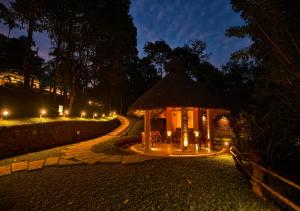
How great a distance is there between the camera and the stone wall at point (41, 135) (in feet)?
34.3

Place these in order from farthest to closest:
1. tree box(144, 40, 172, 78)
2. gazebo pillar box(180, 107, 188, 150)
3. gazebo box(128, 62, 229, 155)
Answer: tree box(144, 40, 172, 78), gazebo pillar box(180, 107, 188, 150), gazebo box(128, 62, 229, 155)

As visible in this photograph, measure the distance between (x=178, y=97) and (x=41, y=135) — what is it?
328 inches

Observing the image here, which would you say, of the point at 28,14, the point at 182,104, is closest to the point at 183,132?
the point at 182,104

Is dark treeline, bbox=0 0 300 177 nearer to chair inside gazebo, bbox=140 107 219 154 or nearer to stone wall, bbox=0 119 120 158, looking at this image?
chair inside gazebo, bbox=140 107 219 154

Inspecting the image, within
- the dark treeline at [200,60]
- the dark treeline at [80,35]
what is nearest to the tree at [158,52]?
the dark treeline at [200,60]

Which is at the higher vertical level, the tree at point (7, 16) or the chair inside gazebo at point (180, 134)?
the tree at point (7, 16)

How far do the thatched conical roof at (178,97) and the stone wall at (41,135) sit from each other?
19.1 ft

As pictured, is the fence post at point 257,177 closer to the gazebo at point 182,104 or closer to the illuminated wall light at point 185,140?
the gazebo at point 182,104

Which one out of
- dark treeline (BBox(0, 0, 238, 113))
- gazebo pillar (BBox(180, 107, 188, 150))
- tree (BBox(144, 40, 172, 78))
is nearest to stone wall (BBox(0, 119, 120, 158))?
dark treeline (BBox(0, 0, 238, 113))

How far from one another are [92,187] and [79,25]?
54.3ft

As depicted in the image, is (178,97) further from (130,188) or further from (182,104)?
(130,188)

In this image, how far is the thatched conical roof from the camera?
10.8 meters

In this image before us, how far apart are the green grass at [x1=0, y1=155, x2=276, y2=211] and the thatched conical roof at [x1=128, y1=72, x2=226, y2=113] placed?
3.42 meters

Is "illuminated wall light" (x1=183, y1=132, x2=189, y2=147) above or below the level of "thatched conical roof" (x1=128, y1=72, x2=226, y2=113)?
below
